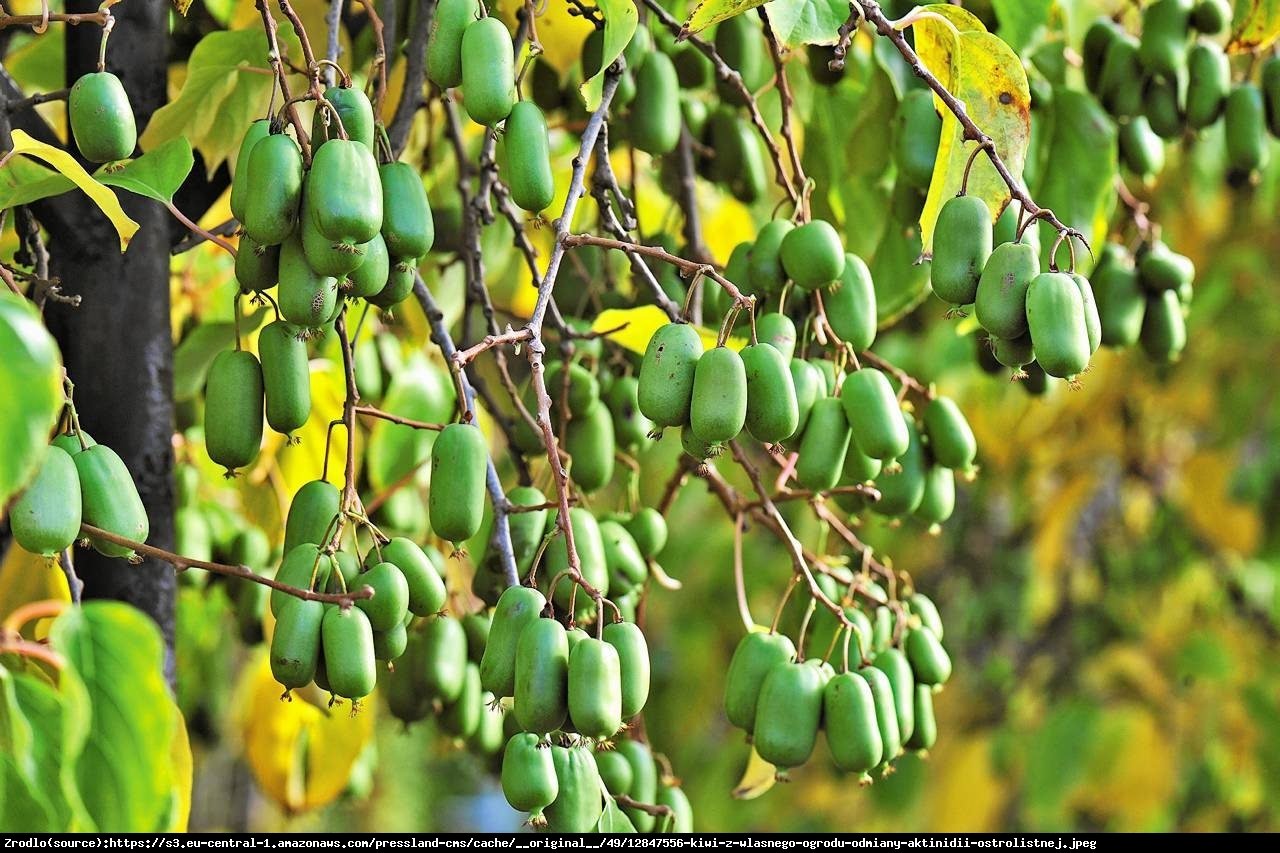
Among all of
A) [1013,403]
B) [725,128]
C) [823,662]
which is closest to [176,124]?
[725,128]

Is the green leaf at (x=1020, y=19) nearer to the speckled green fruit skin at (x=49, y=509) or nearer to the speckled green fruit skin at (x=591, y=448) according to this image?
the speckled green fruit skin at (x=591, y=448)

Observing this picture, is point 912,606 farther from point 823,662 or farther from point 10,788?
point 10,788

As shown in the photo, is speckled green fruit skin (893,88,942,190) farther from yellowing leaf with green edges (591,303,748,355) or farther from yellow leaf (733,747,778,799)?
yellow leaf (733,747,778,799)

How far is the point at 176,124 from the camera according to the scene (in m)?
0.97

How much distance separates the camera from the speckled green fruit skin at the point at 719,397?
730 mm

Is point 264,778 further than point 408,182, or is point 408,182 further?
point 264,778

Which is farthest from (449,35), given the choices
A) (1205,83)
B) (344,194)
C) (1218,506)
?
(1218,506)

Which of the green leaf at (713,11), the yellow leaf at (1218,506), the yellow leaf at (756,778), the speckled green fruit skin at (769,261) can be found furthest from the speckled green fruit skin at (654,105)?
the yellow leaf at (1218,506)

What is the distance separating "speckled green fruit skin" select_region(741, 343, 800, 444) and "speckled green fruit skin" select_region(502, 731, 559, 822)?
0.66ft

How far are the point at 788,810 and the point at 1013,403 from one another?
106 cm

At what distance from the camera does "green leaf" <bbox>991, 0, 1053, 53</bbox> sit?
1084 millimetres

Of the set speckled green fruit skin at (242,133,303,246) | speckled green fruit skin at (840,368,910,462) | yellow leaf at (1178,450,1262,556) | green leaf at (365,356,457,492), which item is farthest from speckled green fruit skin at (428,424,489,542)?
yellow leaf at (1178,450,1262,556)

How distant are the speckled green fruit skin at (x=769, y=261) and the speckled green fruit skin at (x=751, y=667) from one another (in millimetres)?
232

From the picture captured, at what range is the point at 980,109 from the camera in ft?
2.94
